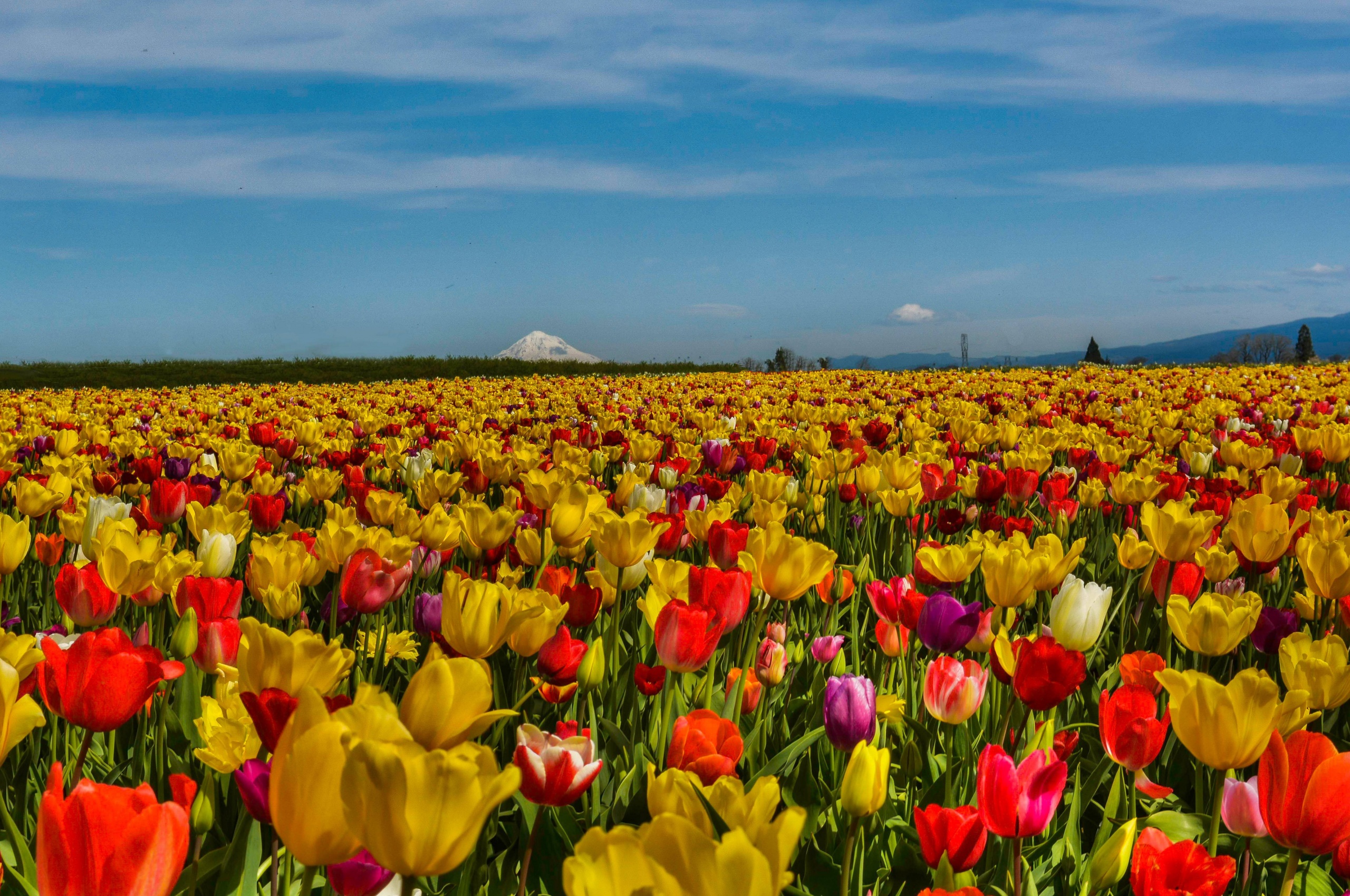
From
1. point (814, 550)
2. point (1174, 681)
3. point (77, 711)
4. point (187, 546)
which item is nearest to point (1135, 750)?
point (1174, 681)

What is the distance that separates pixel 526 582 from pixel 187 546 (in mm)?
1659

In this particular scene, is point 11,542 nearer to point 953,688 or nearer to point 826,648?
point 826,648

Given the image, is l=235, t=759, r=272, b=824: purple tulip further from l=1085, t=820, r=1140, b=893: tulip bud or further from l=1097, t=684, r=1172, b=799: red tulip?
l=1097, t=684, r=1172, b=799: red tulip

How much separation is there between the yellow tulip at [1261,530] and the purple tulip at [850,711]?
197 centimetres

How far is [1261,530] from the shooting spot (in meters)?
2.95

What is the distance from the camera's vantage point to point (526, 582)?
334cm

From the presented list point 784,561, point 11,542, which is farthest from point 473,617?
point 11,542

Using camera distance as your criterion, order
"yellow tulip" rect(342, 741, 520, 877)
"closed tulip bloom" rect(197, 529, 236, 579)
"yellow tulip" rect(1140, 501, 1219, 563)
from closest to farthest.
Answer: "yellow tulip" rect(342, 741, 520, 877), "closed tulip bloom" rect(197, 529, 236, 579), "yellow tulip" rect(1140, 501, 1219, 563)

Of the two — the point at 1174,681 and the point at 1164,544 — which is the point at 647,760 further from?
the point at 1164,544

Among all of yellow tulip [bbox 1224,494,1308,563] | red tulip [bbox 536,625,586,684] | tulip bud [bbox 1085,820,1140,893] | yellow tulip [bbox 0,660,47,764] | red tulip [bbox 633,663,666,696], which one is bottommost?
tulip bud [bbox 1085,820,1140,893]

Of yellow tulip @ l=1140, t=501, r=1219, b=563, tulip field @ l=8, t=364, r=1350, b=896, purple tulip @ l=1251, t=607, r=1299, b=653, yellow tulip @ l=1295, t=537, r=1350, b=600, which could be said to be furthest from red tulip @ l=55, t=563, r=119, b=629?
yellow tulip @ l=1295, t=537, r=1350, b=600

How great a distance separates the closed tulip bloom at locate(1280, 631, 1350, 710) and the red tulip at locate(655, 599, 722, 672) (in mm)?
1162

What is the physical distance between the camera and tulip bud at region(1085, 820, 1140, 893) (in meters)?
1.40

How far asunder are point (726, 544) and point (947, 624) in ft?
2.57
